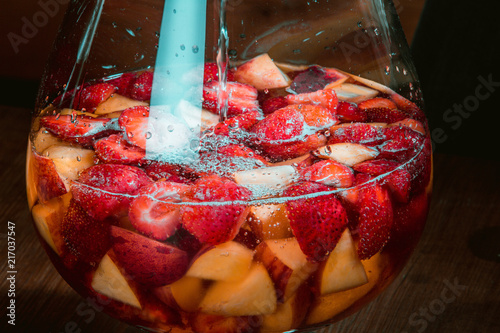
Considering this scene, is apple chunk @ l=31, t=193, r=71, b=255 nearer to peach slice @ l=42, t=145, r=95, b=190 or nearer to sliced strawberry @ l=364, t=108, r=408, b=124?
peach slice @ l=42, t=145, r=95, b=190

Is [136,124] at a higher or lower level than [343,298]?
higher

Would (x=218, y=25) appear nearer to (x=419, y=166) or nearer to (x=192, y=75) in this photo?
(x=192, y=75)

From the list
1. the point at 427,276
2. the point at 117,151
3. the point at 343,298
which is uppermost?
the point at 117,151

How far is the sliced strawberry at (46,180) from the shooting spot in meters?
0.53

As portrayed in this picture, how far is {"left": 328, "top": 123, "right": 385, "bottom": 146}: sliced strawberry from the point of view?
569mm

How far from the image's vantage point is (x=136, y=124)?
54 centimetres

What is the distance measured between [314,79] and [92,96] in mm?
234

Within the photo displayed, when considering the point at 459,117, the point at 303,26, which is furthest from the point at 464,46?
the point at 303,26

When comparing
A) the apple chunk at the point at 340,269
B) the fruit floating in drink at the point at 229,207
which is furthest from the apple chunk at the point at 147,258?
the apple chunk at the point at 340,269

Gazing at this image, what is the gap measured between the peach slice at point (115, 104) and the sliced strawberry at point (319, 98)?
16 centimetres

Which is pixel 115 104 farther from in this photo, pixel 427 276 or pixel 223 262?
pixel 427 276

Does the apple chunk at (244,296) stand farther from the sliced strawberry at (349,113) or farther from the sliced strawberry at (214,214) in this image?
the sliced strawberry at (349,113)

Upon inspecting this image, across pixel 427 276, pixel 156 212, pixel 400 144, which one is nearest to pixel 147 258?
pixel 156 212

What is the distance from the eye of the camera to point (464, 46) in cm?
146
